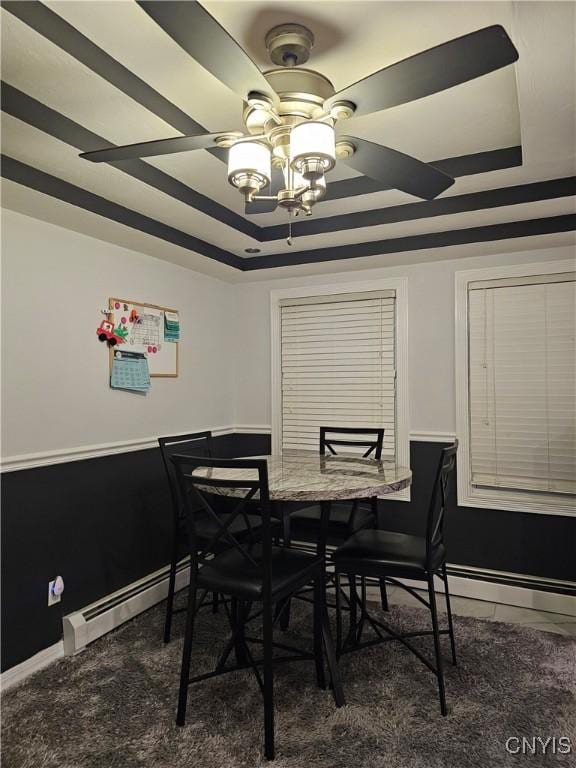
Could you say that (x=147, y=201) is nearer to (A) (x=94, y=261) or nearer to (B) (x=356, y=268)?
(A) (x=94, y=261)

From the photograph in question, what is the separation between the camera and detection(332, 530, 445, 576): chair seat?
216 cm

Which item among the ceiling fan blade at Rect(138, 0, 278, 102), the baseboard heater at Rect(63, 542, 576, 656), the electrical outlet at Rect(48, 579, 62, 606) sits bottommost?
the baseboard heater at Rect(63, 542, 576, 656)

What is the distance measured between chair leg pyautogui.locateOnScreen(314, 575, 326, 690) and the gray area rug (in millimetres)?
57

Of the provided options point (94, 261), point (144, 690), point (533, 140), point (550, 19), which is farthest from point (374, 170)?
point (144, 690)

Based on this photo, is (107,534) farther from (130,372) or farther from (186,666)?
(186,666)

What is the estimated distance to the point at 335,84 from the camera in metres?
1.85

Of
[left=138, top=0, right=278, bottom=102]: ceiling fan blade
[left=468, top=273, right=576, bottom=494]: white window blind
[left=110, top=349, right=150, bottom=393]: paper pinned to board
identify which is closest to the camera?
[left=138, top=0, right=278, bottom=102]: ceiling fan blade

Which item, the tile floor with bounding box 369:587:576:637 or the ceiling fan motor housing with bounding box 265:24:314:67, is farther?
the tile floor with bounding box 369:587:576:637

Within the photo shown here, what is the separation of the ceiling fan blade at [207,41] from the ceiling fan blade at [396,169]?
1.29 feet

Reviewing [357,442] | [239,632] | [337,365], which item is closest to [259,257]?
[337,365]

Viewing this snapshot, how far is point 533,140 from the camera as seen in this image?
2037mm

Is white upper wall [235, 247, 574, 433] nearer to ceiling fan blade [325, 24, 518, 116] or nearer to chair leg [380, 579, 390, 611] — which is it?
chair leg [380, 579, 390, 611]

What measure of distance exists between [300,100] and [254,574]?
1.72m

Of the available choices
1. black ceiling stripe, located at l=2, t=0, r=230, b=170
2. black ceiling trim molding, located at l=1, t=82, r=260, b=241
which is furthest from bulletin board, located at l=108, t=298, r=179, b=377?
black ceiling stripe, located at l=2, t=0, r=230, b=170
